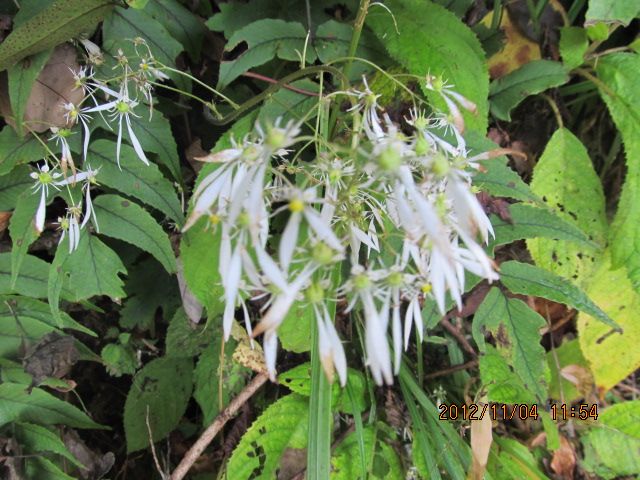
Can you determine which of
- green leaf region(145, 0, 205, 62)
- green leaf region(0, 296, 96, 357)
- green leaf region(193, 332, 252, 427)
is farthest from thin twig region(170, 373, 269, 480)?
green leaf region(145, 0, 205, 62)

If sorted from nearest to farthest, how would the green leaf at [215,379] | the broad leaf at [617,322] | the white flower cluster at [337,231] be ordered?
the white flower cluster at [337,231], the green leaf at [215,379], the broad leaf at [617,322]

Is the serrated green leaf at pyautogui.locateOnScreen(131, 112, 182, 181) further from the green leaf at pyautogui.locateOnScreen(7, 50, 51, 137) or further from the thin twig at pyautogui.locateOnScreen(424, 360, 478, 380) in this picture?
the thin twig at pyautogui.locateOnScreen(424, 360, 478, 380)

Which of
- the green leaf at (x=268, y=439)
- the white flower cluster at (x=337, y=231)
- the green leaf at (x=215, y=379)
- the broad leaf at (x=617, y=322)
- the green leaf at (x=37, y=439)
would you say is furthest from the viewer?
the broad leaf at (x=617, y=322)

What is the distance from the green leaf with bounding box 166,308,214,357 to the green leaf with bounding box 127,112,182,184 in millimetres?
342

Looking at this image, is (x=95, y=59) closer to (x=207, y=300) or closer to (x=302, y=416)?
(x=207, y=300)

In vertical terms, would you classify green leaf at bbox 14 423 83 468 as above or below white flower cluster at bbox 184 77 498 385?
below

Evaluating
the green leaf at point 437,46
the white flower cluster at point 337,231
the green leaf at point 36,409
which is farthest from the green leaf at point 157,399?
the green leaf at point 437,46

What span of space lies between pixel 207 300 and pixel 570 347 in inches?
36.2

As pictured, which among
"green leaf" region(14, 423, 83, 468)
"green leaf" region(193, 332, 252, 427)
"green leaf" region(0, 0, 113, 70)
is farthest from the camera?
"green leaf" region(193, 332, 252, 427)

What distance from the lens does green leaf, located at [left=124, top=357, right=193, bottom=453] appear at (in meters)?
1.06

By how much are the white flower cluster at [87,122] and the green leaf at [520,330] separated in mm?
632

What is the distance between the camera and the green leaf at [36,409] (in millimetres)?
863

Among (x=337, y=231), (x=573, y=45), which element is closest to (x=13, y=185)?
(x=337, y=231)

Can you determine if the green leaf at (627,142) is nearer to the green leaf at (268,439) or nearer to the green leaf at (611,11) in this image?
the green leaf at (611,11)
